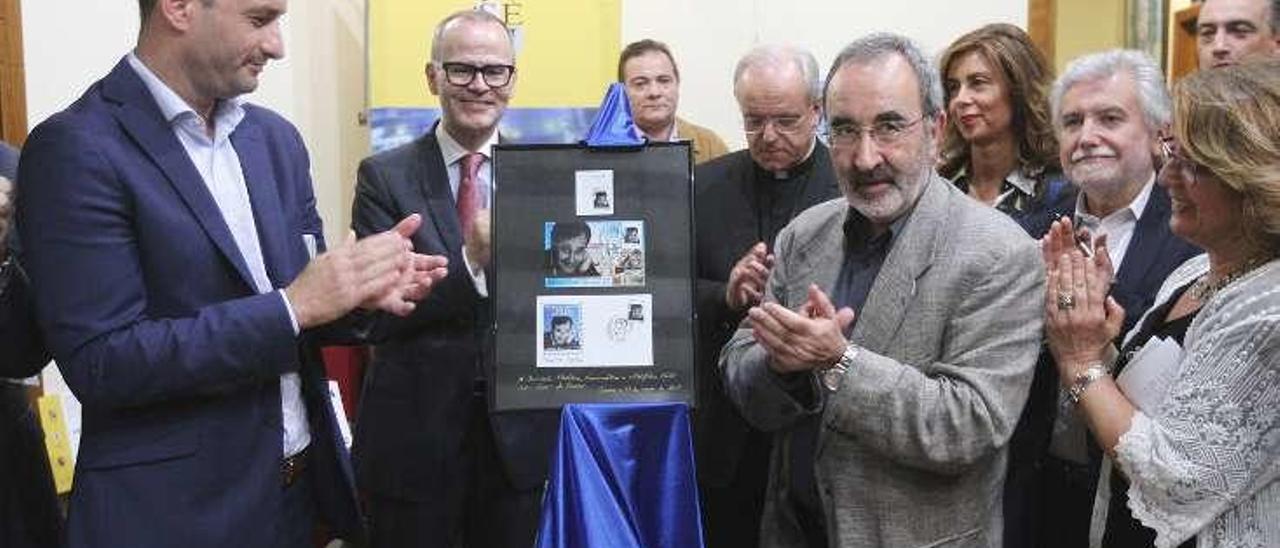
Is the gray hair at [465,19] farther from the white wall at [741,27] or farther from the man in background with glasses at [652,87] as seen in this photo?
the white wall at [741,27]

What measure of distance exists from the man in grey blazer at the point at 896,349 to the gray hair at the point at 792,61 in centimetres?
68

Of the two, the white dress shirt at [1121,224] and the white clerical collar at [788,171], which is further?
the white clerical collar at [788,171]

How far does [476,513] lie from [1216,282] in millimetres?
1489

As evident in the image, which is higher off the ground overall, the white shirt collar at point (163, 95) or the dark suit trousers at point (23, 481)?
the white shirt collar at point (163, 95)

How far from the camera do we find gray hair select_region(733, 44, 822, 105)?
9.00 ft

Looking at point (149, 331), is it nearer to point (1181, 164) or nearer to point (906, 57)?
point (906, 57)

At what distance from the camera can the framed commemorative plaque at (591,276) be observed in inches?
82.9

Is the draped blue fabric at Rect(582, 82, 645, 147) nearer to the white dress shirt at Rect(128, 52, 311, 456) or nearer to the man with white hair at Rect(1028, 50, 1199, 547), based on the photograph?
the white dress shirt at Rect(128, 52, 311, 456)

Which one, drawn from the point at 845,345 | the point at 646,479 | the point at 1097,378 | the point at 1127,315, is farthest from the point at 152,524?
the point at 1127,315

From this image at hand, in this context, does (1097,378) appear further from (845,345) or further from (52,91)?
(52,91)

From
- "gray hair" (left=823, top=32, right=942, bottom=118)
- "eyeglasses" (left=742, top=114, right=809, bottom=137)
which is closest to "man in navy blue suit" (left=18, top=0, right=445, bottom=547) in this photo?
"gray hair" (left=823, top=32, right=942, bottom=118)

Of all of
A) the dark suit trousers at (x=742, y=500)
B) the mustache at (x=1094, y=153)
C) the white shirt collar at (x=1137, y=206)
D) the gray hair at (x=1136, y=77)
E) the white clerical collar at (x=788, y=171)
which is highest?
the gray hair at (x=1136, y=77)

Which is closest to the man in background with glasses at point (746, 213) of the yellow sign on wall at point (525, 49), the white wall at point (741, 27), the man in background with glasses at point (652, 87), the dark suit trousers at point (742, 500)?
the dark suit trousers at point (742, 500)

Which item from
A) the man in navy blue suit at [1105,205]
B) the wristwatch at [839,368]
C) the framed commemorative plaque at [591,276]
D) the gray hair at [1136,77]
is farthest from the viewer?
the gray hair at [1136,77]
